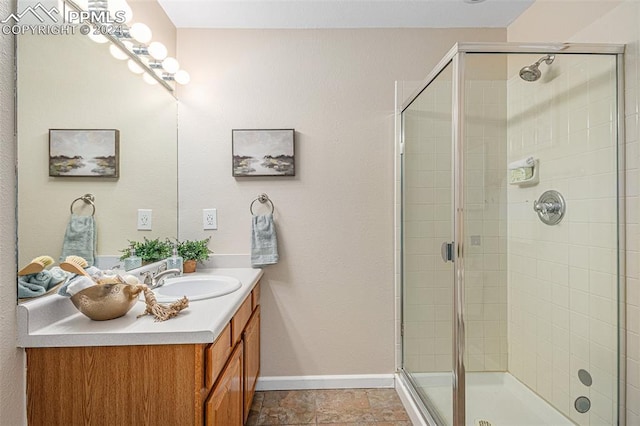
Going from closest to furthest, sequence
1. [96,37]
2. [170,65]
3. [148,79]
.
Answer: [96,37], [148,79], [170,65]

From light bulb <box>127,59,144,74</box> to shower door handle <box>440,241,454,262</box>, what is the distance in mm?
1760

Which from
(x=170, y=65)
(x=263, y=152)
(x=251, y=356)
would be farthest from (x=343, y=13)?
(x=251, y=356)

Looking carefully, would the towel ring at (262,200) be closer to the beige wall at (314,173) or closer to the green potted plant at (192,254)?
the beige wall at (314,173)

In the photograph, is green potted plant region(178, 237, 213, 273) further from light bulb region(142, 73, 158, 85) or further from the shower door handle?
the shower door handle

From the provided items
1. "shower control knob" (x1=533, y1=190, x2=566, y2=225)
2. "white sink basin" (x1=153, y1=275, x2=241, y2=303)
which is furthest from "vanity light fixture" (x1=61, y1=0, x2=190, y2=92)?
"shower control knob" (x1=533, y1=190, x2=566, y2=225)

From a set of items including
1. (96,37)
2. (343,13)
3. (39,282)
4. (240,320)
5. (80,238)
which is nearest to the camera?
(39,282)

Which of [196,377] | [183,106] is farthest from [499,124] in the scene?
[183,106]

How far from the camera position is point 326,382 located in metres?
2.21

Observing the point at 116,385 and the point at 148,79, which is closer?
the point at 116,385

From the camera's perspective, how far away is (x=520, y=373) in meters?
1.60

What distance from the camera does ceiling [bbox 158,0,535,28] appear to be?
198cm

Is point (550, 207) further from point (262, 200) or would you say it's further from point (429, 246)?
point (262, 200)

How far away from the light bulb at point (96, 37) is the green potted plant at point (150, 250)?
89cm

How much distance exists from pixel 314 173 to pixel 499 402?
1569 millimetres
